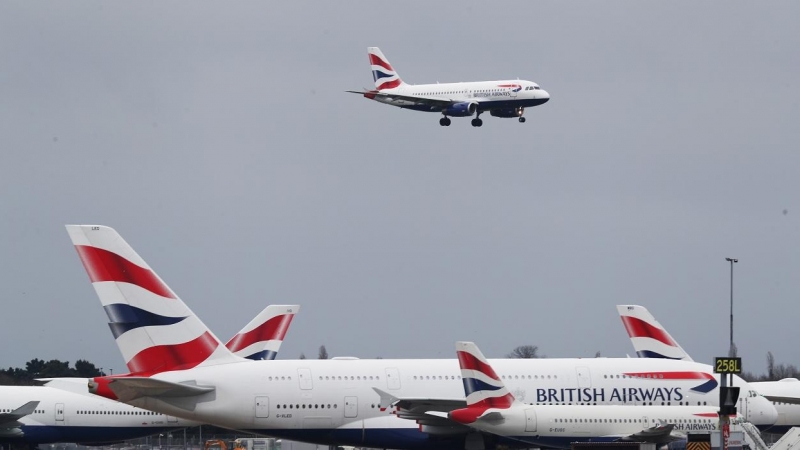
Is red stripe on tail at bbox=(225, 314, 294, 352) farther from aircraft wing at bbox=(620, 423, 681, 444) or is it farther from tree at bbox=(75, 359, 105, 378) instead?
tree at bbox=(75, 359, 105, 378)

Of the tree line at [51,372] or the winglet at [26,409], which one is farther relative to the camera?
the tree line at [51,372]

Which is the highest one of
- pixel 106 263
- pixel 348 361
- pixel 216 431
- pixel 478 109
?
pixel 478 109

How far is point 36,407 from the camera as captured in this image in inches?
3105

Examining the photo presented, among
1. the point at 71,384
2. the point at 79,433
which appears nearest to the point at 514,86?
the point at 71,384

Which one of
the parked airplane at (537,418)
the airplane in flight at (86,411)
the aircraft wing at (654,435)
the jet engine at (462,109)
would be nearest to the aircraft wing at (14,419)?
the airplane in flight at (86,411)

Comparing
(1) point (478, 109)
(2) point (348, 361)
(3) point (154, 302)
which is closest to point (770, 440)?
(1) point (478, 109)

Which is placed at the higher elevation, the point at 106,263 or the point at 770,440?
the point at 106,263

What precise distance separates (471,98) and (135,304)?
178ft

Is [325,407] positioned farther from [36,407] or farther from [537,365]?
[36,407]

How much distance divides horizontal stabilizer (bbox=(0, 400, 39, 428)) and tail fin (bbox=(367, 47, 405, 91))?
50017 mm

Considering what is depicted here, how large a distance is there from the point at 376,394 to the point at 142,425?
24234 millimetres

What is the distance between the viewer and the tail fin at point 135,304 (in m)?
49.3

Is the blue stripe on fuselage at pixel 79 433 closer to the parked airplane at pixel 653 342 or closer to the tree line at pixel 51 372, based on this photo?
the parked airplane at pixel 653 342

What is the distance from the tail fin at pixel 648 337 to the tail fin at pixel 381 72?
45211mm
